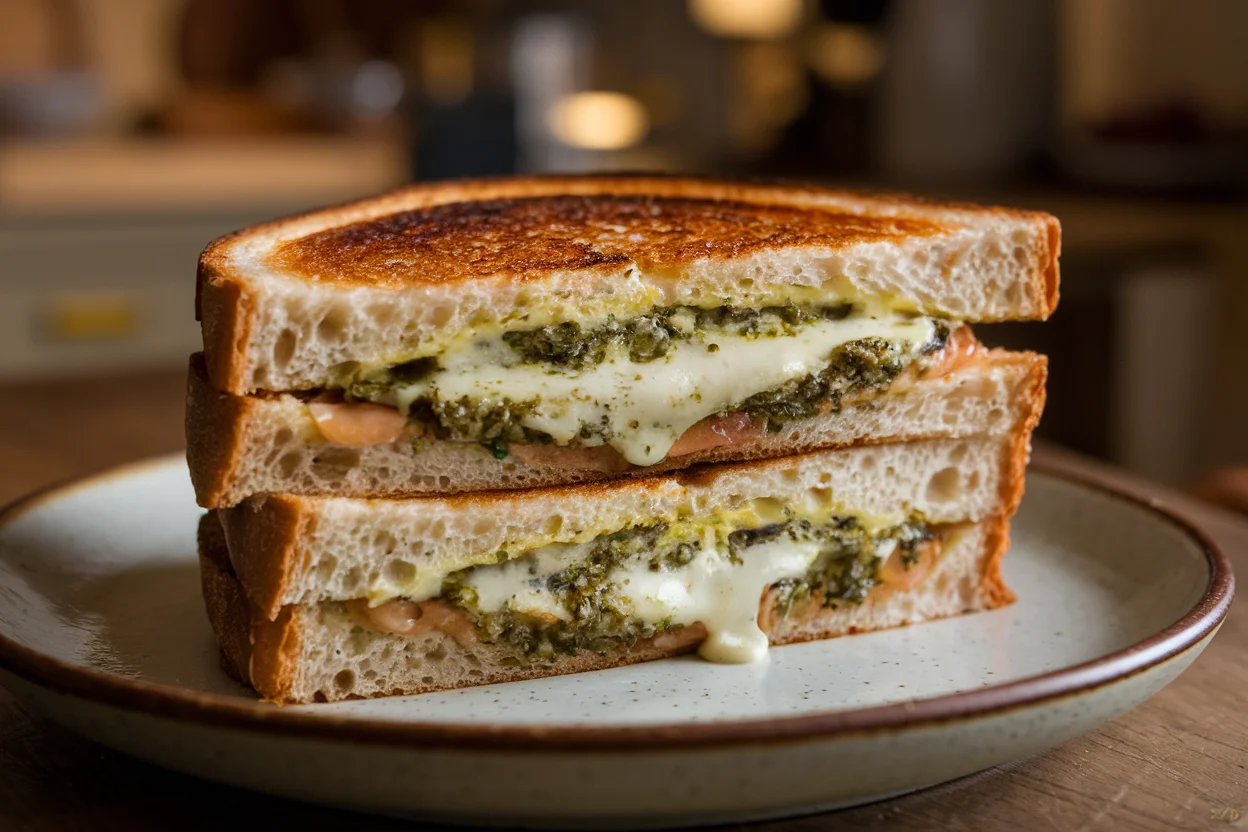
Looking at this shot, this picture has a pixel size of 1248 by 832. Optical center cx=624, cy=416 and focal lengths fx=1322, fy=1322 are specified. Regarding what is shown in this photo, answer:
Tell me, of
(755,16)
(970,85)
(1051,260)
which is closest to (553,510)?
(1051,260)

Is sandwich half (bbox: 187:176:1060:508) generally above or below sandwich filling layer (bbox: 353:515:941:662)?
above

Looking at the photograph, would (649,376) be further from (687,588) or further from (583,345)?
(687,588)

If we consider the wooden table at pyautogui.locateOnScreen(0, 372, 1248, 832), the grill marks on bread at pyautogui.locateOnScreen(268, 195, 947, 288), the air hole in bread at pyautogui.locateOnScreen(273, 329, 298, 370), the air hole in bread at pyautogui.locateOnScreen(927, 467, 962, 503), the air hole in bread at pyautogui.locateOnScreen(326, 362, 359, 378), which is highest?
the grill marks on bread at pyautogui.locateOnScreen(268, 195, 947, 288)

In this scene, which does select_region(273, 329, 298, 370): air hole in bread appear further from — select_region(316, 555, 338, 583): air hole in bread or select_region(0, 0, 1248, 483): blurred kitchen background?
select_region(0, 0, 1248, 483): blurred kitchen background

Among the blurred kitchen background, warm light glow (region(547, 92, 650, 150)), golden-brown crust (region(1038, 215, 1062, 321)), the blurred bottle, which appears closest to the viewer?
golden-brown crust (region(1038, 215, 1062, 321))

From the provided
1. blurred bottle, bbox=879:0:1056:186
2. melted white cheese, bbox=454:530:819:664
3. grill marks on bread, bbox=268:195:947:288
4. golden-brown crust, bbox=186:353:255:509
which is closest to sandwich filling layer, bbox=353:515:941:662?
melted white cheese, bbox=454:530:819:664

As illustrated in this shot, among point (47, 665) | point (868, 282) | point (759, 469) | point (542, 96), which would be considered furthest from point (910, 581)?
point (542, 96)

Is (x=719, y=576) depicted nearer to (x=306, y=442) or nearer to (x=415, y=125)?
(x=306, y=442)
